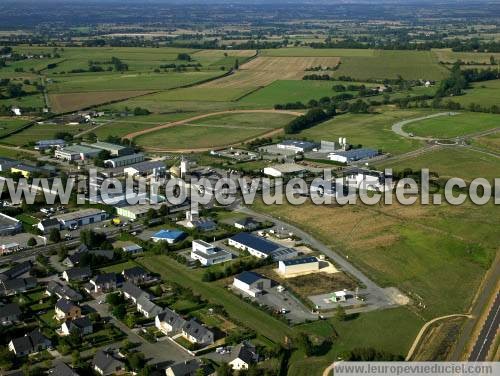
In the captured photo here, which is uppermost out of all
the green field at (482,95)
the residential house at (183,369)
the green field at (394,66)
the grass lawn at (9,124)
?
→ the green field at (394,66)

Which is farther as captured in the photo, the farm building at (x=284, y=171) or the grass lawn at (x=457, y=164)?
the farm building at (x=284, y=171)

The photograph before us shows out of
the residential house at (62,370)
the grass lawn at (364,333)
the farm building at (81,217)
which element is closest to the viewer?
the residential house at (62,370)

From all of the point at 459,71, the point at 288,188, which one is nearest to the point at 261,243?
the point at 288,188

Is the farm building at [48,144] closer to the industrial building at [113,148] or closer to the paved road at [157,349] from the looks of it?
the industrial building at [113,148]

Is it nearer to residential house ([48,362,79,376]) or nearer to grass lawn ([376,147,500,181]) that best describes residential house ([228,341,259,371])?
residential house ([48,362,79,376])

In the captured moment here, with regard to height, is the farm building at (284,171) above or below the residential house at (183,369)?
below

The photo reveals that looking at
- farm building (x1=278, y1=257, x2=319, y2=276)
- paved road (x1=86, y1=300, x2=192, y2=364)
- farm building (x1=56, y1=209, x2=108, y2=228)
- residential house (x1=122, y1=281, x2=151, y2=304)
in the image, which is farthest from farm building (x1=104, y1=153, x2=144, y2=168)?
paved road (x1=86, y1=300, x2=192, y2=364)

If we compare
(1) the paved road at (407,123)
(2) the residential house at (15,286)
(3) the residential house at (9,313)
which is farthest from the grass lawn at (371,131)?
(3) the residential house at (9,313)
